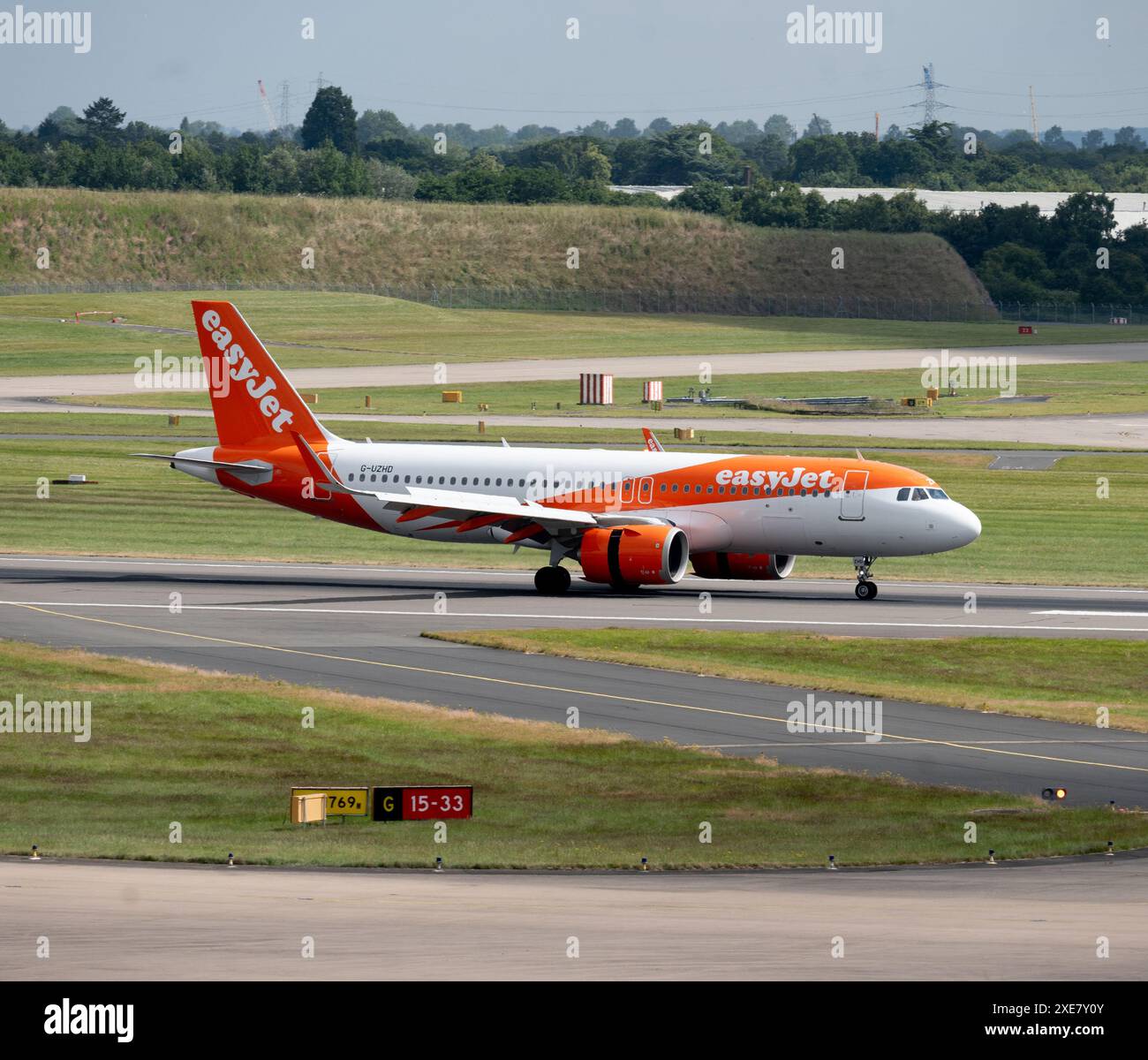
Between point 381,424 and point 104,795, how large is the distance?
272 ft

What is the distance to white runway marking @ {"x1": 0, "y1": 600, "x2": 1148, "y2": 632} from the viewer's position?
52.2 metres

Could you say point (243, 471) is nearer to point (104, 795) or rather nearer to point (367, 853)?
point (104, 795)

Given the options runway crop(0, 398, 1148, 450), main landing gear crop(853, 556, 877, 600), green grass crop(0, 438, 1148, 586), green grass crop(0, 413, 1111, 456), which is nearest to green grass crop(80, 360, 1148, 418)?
runway crop(0, 398, 1148, 450)

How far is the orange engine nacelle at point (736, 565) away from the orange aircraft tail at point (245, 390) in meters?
14.4

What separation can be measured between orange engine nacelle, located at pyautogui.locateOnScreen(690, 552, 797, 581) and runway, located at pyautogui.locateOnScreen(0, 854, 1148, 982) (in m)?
33.9

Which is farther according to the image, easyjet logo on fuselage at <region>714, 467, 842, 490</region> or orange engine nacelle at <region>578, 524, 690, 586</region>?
easyjet logo on fuselage at <region>714, 467, 842, 490</region>

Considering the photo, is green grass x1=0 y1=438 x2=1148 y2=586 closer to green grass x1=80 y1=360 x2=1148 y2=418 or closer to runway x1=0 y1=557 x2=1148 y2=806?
runway x1=0 y1=557 x2=1148 y2=806

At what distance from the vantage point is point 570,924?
20.7 metres

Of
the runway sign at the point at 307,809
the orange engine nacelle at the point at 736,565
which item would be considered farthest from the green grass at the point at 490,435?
the runway sign at the point at 307,809

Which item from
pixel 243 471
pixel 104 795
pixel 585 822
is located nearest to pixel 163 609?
pixel 243 471

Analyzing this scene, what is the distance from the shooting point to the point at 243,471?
2475 inches

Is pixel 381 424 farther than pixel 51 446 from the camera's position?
Yes

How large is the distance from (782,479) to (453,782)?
89.4 ft
